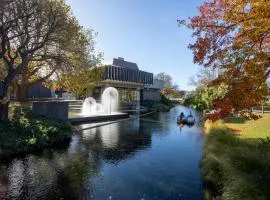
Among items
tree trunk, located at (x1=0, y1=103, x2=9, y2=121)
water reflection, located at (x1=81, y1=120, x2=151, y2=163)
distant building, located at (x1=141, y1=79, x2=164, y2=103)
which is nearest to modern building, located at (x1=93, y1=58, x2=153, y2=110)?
distant building, located at (x1=141, y1=79, x2=164, y2=103)

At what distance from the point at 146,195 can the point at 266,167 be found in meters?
Result: 4.64

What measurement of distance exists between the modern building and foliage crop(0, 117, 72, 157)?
3332 cm

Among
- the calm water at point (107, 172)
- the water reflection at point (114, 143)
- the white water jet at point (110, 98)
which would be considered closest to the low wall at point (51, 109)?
the water reflection at point (114, 143)

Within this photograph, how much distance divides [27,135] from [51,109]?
7.32m

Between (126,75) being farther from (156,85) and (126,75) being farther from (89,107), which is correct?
(156,85)

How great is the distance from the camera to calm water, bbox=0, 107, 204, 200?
34.9ft

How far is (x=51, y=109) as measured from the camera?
25.3 m

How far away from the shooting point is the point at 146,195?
10586 millimetres

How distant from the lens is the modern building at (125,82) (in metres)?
57.8

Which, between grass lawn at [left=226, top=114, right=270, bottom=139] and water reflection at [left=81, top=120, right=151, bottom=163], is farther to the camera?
grass lawn at [left=226, top=114, right=270, bottom=139]

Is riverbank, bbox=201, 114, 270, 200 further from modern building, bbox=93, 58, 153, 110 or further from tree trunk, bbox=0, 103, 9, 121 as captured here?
modern building, bbox=93, 58, 153, 110

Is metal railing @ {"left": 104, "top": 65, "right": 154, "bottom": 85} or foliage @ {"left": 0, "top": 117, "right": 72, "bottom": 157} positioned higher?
metal railing @ {"left": 104, "top": 65, "right": 154, "bottom": 85}

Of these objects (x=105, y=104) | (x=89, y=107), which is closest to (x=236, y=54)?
(x=89, y=107)

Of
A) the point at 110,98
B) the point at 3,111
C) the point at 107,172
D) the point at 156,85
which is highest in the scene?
the point at 156,85
